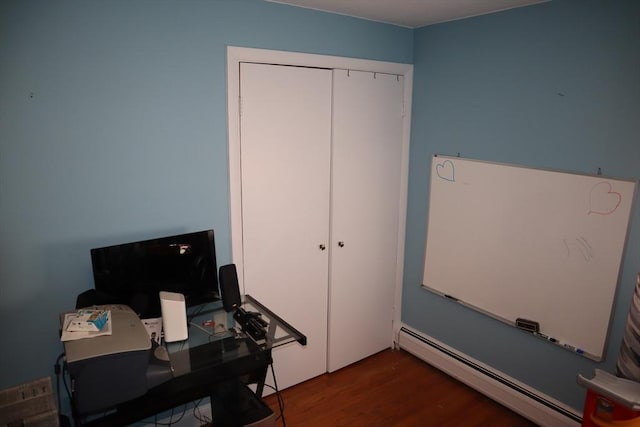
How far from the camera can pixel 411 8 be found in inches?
98.7

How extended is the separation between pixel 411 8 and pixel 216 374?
2.30 m

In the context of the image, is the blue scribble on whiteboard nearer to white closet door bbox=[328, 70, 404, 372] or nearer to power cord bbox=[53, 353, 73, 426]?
white closet door bbox=[328, 70, 404, 372]

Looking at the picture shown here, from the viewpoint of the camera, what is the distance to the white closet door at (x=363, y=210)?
9.51 ft

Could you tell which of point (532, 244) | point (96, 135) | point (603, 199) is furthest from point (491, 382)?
point (96, 135)

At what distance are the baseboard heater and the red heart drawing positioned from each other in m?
1.19

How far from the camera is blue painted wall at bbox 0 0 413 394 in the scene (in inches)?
71.7

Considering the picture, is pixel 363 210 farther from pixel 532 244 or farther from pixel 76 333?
pixel 76 333

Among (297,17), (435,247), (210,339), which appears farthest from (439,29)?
(210,339)

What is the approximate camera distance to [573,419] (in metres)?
2.41

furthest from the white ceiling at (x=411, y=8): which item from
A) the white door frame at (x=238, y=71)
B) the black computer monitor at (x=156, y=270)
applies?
the black computer monitor at (x=156, y=270)

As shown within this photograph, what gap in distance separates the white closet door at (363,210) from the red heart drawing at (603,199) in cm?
135

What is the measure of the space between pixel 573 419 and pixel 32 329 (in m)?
2.94

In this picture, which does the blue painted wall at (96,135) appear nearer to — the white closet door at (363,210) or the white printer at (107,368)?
the white printer at (107,368)

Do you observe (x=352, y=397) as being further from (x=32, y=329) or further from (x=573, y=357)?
(x=32, y=329)
